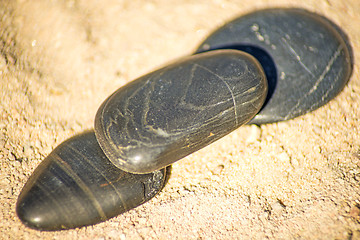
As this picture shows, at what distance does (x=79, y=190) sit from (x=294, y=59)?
2104 millimetres

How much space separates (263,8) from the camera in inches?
128

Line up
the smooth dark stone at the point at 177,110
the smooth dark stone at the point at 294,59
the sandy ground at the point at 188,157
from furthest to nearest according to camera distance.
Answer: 1. the smooth dark stone at the point at 294,59
2. the sandy ground at the point at 188,157
3. the smooth dark stone at the point at 177,110

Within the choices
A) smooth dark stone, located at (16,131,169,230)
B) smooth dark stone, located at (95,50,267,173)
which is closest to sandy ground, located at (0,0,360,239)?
smooth dark stone, located at (16,131,169,230)

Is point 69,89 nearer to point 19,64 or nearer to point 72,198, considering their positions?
point 19,64

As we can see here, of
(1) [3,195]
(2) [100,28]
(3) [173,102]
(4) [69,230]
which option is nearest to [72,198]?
(4) [69,230]

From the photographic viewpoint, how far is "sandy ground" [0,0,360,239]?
2219 millimetres

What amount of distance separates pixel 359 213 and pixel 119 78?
239 cm

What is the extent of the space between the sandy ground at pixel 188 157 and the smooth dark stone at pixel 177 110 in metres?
0.43

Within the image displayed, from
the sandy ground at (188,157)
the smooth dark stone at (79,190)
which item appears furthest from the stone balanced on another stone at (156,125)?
the sandy ground at (188,157)

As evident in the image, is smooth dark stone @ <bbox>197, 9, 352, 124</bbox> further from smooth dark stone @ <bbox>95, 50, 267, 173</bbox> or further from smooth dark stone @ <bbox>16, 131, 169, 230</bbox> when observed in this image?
smooth dark stone @ <bbox>16, 131, 169, 230</bbox>

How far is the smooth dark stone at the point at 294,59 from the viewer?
259 cm

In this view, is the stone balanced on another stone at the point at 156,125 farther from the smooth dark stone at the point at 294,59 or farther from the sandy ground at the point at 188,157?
the sandy ground at the point at 188,157

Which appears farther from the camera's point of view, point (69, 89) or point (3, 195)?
point (69, 89)

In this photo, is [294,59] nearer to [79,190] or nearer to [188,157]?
[188,157]
